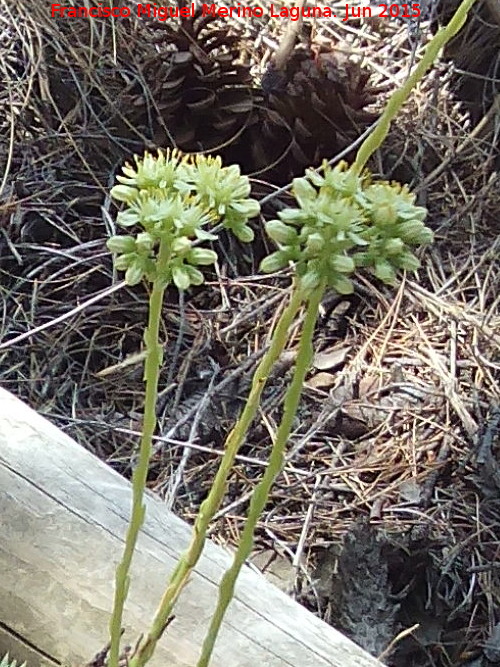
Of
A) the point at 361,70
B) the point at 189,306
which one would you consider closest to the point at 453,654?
the point at 189,306

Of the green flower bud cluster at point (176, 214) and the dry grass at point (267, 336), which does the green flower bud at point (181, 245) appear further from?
the dry grass at point (267, 336)

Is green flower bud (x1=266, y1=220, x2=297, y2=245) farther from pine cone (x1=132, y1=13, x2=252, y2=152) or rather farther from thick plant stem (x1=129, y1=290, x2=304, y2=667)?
pine cone (x1=132, y1=13, x2=252, y2=152)

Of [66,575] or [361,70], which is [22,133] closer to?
[361,70]

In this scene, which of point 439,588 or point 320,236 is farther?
point 439,588

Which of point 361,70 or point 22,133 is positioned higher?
point 361,70

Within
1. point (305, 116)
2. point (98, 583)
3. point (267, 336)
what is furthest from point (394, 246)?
point (305, 116)

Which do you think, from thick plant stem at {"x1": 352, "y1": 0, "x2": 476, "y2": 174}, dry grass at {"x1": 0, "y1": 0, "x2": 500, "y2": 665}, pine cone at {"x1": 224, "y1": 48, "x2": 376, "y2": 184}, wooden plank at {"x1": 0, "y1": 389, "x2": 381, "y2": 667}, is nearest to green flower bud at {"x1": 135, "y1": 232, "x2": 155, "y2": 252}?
thick plant stem at {"x1": 352, "y1": 0, "x2": 476, "y2": 174}

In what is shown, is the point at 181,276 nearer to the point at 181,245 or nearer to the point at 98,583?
the point at 181,245
